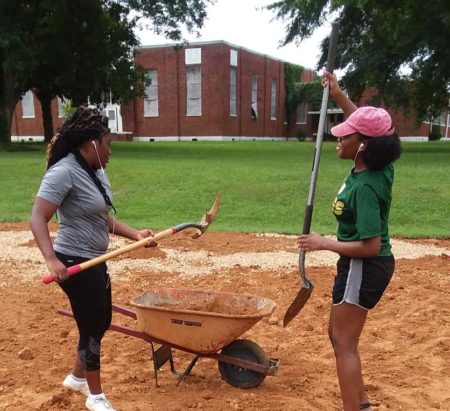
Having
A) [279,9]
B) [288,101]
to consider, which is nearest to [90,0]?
[279,9]

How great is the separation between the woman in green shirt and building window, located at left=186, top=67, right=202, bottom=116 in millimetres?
40771

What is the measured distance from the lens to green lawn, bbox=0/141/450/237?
434 inches

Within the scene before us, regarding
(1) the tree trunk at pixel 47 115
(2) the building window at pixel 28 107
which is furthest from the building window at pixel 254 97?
(1) the tree trunk at pixel 47 115

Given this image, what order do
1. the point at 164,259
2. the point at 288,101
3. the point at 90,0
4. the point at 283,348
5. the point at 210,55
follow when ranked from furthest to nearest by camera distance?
the point at 288,101 < the point at 210,55 < the point at 90,0 < the point at 164,259 < the point at 283,348

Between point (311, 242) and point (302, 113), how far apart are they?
52.6 metres

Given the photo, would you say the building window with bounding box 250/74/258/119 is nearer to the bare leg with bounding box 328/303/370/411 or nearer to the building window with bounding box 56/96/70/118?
the building window with bounding box 56/96/70/118

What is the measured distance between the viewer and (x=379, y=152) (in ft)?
8.82

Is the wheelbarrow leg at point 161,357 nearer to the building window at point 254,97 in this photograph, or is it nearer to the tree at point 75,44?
the tree at point 75,44

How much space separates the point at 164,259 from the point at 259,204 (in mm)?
5638

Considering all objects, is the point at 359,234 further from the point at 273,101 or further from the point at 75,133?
the point at 273,101

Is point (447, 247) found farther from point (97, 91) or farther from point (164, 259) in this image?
point (97, 91)

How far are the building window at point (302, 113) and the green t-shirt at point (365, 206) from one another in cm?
5196

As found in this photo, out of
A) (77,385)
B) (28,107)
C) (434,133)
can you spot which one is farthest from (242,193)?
(434,133)

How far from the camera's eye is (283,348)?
4.42 m
